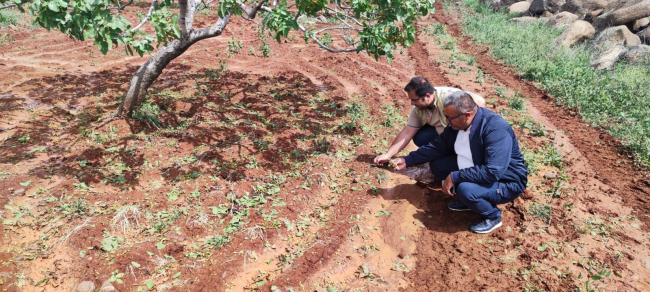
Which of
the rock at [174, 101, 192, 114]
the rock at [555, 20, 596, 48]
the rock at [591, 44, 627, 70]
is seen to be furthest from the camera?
the rock at [555, 20, 596, 48]

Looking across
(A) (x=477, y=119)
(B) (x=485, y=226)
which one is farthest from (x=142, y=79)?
(B) (x=485, y=226)

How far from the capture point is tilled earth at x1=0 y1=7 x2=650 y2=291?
113 inches

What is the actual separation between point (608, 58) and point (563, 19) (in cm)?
415

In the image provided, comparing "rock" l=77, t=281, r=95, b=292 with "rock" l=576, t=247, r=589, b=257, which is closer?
"rock" l=77, t=281, r=95, b=292

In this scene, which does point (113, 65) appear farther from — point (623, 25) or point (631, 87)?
point (623, 25)

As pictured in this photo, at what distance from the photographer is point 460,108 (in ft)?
10.0

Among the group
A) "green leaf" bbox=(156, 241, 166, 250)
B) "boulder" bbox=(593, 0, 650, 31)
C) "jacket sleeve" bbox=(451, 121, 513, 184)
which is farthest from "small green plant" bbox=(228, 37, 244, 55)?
"boulder" bbox=(593, 0, 650, 31)

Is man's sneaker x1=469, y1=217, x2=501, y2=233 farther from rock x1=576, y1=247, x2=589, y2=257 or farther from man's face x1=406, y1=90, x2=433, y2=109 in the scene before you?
man's face x1=406, y1=90, x2=433, y2=109

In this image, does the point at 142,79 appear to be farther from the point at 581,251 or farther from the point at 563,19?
the point at 563,19

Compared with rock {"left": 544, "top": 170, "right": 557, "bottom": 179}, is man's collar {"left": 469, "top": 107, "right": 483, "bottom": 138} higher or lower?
higher

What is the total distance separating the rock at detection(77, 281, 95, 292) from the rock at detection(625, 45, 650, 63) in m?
10.7

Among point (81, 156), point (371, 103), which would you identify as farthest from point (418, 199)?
point (81, 156)

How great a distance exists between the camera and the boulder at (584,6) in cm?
1148

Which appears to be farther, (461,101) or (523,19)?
(523,19)
